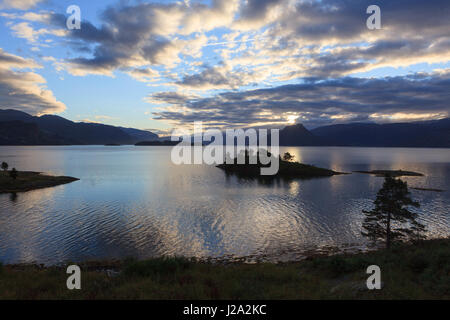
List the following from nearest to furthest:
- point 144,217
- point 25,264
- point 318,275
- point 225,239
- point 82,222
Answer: point 318,275
point 25,264
point 225,239
point 82,222
point 144,217

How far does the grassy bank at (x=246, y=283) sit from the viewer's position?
11.9m

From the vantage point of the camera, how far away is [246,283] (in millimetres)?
13586

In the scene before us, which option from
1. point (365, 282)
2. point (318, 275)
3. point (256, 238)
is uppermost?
point (365, 282)

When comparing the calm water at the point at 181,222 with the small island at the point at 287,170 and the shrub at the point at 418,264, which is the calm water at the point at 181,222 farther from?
the small island at the point at 287,170

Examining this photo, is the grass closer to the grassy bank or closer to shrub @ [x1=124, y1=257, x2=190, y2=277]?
the grassy bank

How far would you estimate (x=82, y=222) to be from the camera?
44531 mm

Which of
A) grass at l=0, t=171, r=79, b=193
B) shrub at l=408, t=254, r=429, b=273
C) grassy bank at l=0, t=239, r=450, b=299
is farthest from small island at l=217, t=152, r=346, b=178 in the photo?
grassy bank at l=0, t=239, r=450, b=299

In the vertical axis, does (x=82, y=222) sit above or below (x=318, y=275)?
below

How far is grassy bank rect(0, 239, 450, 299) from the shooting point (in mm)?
11898

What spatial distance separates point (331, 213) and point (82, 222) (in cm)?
4955

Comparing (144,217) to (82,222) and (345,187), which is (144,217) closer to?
(82,222)

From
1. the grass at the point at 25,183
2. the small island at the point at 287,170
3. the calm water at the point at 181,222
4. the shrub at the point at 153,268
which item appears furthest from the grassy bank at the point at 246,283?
the small island at the point at 287,170

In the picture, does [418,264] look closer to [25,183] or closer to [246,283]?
[246,283]
